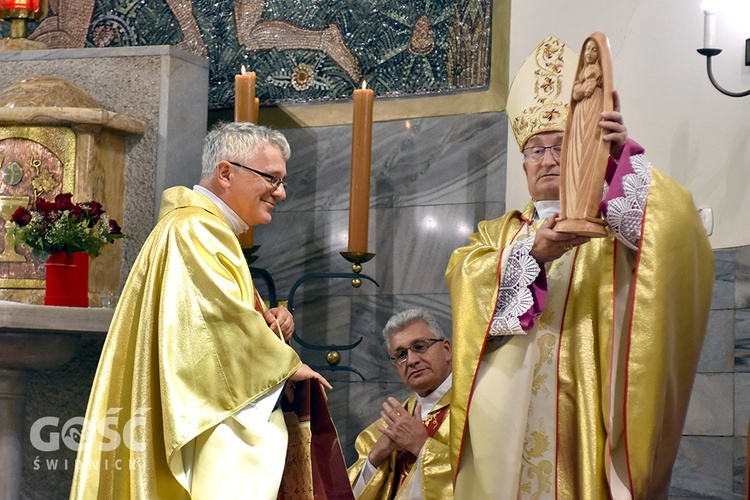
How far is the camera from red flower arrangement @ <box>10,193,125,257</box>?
4.91m

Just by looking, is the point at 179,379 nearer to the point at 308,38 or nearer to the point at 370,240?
the point at 370,240

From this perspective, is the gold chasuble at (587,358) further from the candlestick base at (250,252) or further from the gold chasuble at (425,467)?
the candlestick base at (250,252)

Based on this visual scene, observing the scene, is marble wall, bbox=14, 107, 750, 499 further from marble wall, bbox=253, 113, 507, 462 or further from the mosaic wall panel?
the mosaic wall panel

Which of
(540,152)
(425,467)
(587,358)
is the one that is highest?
(540,152)

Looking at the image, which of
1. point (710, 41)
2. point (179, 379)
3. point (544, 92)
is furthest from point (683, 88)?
point (179, 379)

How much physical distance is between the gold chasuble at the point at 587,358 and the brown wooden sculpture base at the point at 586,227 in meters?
0.18

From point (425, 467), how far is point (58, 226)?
180cm

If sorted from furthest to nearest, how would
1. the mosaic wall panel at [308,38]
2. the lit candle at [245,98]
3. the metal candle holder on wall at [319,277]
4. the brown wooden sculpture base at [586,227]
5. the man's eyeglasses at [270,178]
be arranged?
the mosaic wall panel at [308,38] → the metal candle holder on wall at [319,277] → the lit candle at [245,98] → the man's eyeglasses at [270,178] → the brown wooden sculpture base at [586,227]

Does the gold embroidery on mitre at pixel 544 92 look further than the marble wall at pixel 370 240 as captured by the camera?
No

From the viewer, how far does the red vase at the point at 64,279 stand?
4.97 meters

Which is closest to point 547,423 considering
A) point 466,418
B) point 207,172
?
point 466,418

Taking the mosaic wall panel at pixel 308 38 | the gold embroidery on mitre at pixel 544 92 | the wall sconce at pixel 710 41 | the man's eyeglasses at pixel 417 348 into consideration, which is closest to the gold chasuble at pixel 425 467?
the man's eyeglasses at pixel 417 348

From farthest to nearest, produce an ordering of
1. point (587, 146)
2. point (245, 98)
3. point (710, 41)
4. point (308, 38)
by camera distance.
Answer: point (308, 38), point (245, 98), point (710, 41), point (587, 146)

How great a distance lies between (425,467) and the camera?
433 centimetres
